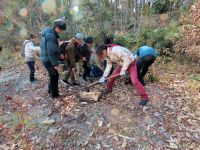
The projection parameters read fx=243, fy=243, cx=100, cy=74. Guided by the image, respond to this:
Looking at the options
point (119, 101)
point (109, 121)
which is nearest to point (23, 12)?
point (119, 101)

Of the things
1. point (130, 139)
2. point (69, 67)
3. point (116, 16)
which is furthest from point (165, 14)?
point (130, 139)

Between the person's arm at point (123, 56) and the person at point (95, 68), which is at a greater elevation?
the person's arm at point (123, 56)

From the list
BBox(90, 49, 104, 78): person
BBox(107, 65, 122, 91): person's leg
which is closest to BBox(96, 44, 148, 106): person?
BBox(107, 65, 122, 91): person's leg

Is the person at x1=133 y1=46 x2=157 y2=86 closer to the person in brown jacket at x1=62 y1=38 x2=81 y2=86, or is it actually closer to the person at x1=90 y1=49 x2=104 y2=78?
the person at x1=90 y1=49 x2=104 y2=78

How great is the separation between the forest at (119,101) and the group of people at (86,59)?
186 mm

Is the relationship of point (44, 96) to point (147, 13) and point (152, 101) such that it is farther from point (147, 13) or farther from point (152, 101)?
point (147, 13)

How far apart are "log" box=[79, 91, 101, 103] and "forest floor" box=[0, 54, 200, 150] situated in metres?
0.11

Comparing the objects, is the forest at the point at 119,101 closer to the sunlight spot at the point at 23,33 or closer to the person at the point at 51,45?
the person at the point at 51,45

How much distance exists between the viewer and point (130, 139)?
4.52 metres

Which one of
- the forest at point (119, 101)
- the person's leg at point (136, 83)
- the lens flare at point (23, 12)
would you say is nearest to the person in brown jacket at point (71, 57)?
the forest at point (119, 101)

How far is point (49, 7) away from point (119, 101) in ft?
28.5

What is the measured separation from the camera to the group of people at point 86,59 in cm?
514

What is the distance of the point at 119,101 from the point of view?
5664 mm

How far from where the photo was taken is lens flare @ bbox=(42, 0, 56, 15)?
12236mm
